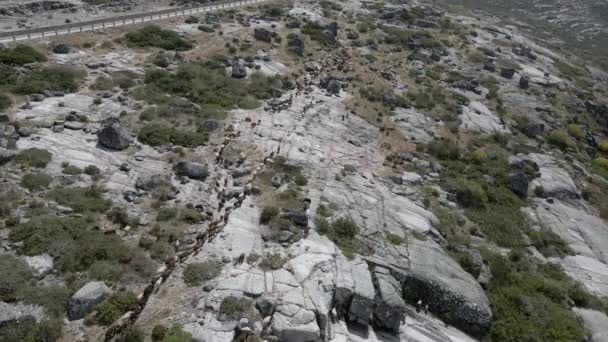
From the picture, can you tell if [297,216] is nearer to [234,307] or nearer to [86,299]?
[234,307]

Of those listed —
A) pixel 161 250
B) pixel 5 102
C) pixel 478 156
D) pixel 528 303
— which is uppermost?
pixel 5 102

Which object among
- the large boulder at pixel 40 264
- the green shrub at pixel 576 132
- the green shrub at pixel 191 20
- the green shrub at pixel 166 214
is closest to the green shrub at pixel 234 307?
the green shrub at pixel 166 214

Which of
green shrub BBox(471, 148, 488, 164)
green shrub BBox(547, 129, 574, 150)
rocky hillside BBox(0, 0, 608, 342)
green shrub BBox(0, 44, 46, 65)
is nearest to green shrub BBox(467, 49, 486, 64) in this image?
rocky hillside BBox(0, 0, 608, 342)

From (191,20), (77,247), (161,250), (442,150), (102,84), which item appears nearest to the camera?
(77,247)

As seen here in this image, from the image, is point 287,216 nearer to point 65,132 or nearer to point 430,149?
point 65,132

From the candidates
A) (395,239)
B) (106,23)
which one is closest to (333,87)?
(395,239)

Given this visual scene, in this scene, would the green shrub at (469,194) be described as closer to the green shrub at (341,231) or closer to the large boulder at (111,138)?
the green shrub at (341,231)
